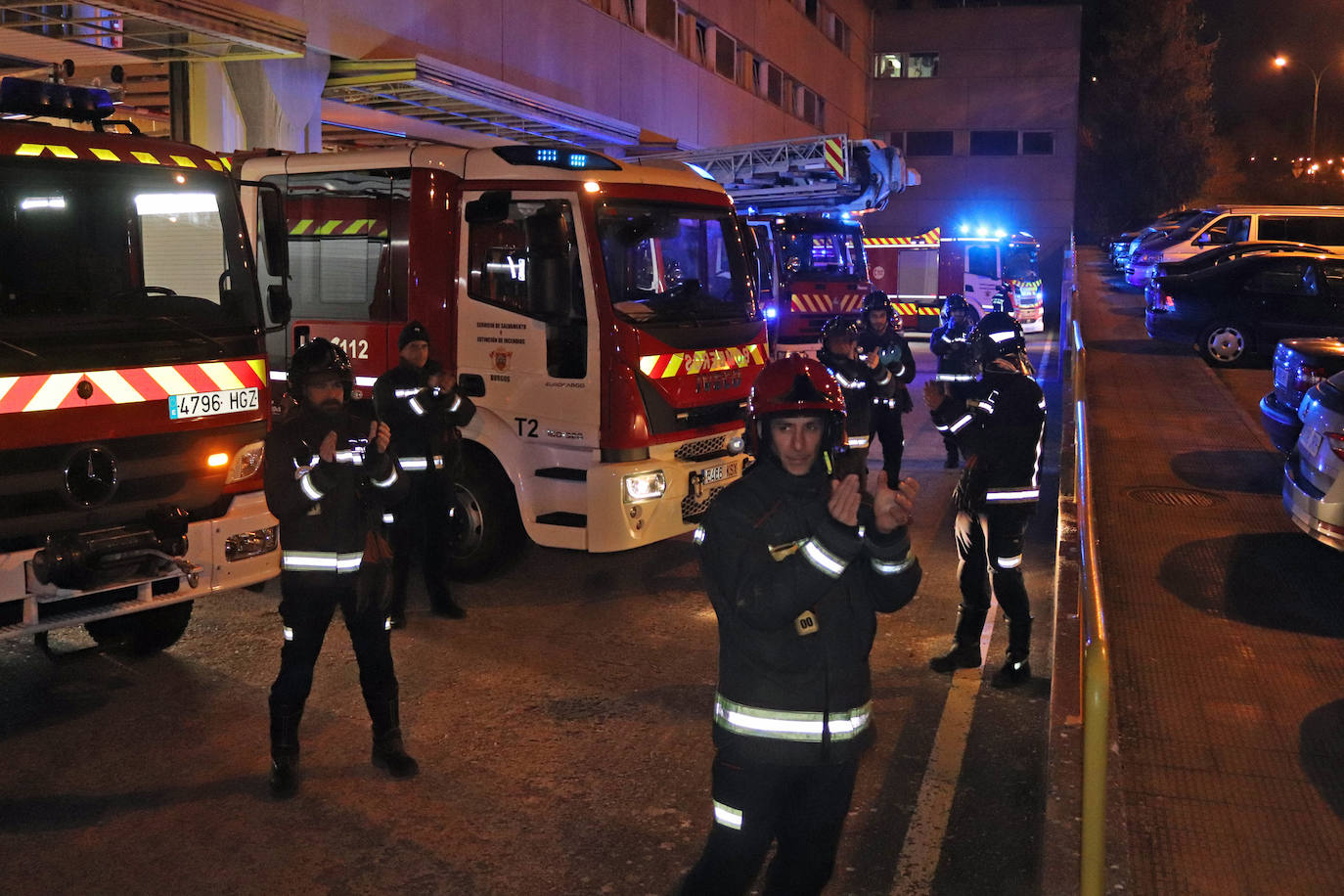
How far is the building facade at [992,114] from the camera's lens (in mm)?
48438

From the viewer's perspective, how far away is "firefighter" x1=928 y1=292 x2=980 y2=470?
7.07m

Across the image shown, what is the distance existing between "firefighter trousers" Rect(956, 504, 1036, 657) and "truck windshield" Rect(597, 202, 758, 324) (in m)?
2.55

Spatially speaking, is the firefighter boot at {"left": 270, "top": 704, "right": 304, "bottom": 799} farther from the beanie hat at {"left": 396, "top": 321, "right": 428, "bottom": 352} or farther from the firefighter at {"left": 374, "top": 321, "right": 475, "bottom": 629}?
the beanie hat at {"left": 396, "top": 321, "right": 428, "bottom": 352}

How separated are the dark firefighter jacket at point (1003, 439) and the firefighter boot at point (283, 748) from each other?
3355 millimetres

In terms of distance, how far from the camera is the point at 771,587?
2.84 meters

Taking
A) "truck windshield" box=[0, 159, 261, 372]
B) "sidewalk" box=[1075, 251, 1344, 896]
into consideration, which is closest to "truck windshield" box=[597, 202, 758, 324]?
"truck windshield" box=[0, 159, 261, 372]

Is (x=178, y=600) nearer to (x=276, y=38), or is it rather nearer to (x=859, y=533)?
(x=859, y=533)

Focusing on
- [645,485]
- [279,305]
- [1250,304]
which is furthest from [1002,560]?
[1250,304]

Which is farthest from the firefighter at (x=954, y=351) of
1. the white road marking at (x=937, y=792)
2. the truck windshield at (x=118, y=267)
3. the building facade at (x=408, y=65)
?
the building facade at (x=408, y=65)

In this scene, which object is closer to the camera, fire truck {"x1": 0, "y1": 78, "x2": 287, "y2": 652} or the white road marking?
the white road marking

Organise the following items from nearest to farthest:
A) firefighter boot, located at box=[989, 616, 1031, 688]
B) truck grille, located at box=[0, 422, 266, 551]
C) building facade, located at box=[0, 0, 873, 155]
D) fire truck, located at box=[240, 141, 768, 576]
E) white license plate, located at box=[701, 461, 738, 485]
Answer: truck grille, located at box=[0, 422, 266, 551], firefighter boot, located at box=[989, 616, 1031, 688], fire truck, located at box=[240, 141, 768, 576], white license plate, located at box=[701, 461, 738, 485], building facade, located at box=[0, 0, 873, 155]

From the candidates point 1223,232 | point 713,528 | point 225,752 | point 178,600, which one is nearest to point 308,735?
point 225,752

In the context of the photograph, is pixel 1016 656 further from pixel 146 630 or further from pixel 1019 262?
pixel 1019 262

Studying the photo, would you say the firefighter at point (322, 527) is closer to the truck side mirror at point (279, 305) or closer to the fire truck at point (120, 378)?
the fire truck at point (120, 378)
